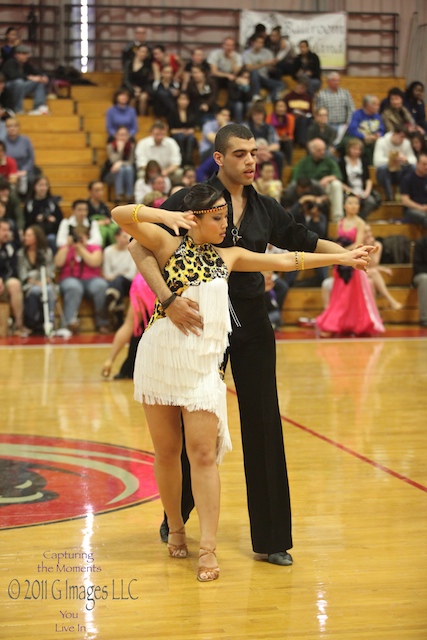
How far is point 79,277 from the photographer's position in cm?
1294

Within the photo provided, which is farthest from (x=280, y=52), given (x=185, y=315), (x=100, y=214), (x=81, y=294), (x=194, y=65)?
(x=185, y=315)

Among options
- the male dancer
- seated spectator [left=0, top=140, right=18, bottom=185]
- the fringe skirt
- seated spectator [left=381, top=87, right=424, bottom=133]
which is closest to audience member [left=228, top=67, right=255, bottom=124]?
seated spectator [left=381, top=87, right=424, bottom=133]

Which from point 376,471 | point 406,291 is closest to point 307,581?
point 376,471

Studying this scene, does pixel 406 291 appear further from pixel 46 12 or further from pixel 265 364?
pixel 265 364

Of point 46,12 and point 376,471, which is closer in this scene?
point 376,471

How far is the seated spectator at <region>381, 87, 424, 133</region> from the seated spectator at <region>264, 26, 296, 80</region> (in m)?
1.89

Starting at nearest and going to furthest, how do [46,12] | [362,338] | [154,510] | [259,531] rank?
[259,531]
[154,510]
[362,338]
[46,12]

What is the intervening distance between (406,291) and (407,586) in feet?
33.3

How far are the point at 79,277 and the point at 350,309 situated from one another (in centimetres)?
337

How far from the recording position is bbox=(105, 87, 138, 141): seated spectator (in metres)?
15.5

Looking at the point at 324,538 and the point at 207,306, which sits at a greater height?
the point at 207,306

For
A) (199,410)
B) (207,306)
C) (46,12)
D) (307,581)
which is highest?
(46,12)

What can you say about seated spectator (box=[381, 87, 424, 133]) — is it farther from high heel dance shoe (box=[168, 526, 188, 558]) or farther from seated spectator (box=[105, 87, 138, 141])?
high heel dance shoe (box=[168, 526, 188, 558])

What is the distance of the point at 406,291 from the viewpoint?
1398cm
